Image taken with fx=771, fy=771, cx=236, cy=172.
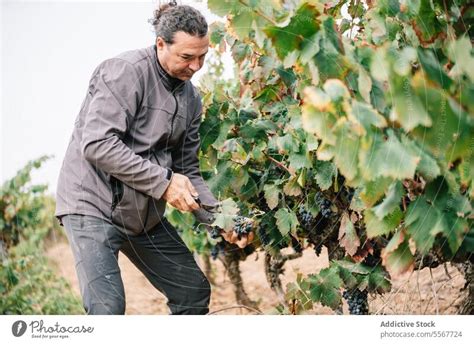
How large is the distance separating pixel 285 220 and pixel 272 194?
95 millimetres

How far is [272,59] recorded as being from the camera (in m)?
2.52

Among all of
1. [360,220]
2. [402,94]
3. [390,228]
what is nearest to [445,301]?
[360,220]

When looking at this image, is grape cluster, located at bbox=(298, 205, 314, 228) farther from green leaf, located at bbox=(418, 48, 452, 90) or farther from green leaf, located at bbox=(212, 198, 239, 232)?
green leaf, located at bbox=(418, 48, 452, 90)

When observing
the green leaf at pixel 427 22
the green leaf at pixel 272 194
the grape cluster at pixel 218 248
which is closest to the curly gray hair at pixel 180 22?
the green leaf at pixel 272 194

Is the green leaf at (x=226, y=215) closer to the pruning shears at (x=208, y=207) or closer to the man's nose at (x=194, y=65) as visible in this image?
the pruning shears at (x=208, y=207)

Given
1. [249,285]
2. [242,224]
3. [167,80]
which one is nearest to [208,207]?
[242,224]

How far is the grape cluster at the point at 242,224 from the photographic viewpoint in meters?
2.59

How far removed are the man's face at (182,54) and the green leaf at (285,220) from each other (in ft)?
1.75

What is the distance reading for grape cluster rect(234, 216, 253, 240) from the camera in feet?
8.48

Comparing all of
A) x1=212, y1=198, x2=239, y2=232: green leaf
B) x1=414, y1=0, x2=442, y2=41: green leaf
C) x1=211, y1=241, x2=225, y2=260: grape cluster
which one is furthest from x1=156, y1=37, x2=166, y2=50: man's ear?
x1=211, y1=241, x2=225, y2=260: grape cluster

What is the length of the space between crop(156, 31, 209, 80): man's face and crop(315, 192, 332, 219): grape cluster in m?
0.57

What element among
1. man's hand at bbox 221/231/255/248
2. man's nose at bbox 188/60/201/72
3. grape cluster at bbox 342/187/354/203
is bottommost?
man's hand at bbox 221/231/255/248

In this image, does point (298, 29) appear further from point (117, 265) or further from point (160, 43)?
point (117, 265)
